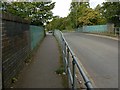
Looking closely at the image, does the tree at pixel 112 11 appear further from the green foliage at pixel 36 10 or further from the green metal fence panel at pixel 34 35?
the green metal fence panel at pixel 34 35

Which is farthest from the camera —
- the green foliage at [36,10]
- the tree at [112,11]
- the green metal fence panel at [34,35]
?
the tree at [112,11]

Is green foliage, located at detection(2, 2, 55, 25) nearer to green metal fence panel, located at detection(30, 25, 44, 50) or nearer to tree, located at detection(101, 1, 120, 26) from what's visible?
tree, located at detection(101, 1, 120, 26)

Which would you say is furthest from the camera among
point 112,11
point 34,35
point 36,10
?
point 36,10

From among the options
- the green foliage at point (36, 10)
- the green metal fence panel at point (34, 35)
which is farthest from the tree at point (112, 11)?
the green metal fence panel at point (34, 35)

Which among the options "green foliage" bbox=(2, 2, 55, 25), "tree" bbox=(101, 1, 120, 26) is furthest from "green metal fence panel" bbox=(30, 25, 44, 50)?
"tree" bbox=(101, 1, 120, 26)

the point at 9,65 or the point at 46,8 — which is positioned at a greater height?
the point at 46,8

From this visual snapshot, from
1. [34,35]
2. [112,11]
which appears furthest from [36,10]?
[34,35]

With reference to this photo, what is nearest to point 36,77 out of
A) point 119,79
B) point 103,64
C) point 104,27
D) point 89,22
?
point 119,79

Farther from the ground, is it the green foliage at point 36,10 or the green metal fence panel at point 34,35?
the green foliage at point 36,10

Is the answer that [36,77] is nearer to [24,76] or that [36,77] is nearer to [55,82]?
[24,76]

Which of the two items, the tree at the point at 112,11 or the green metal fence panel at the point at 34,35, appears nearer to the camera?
the green metal fence panel at the point at 34,35

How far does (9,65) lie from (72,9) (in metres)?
92.7

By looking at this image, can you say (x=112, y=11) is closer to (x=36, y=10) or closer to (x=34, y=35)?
(x=36, y=10)

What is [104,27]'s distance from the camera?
50.8 m
